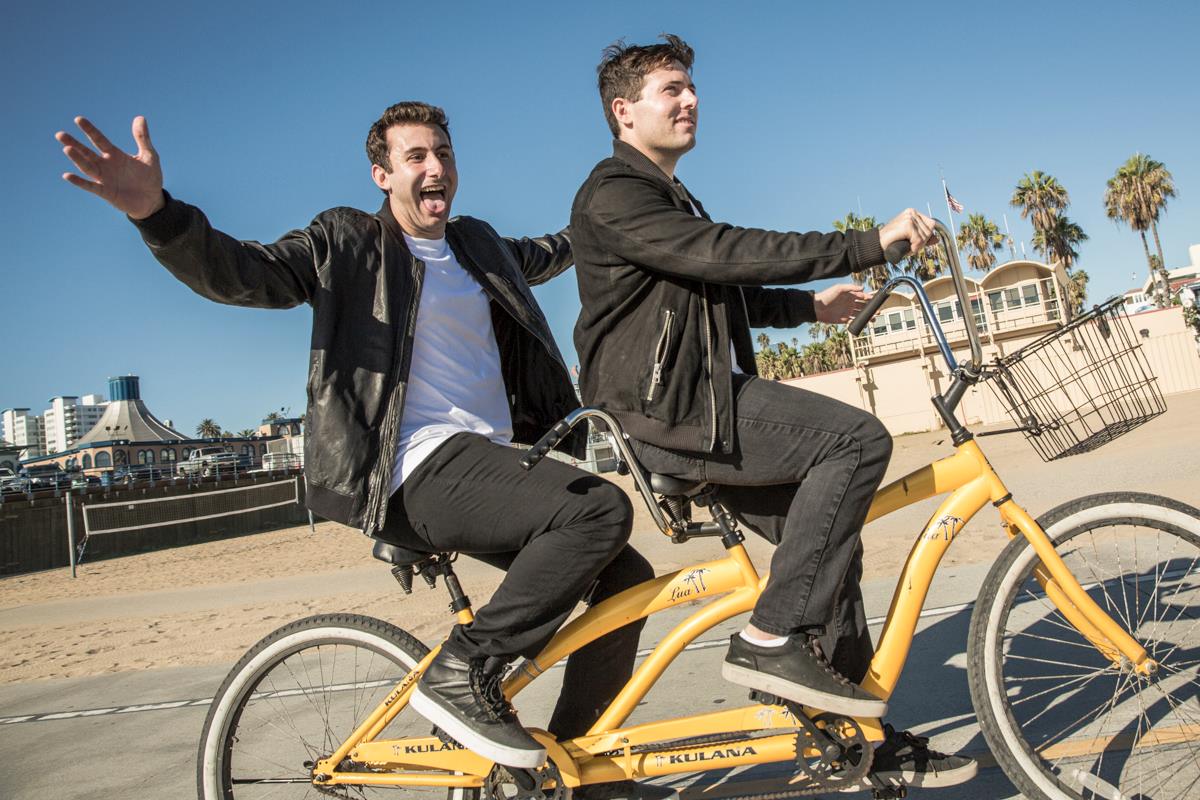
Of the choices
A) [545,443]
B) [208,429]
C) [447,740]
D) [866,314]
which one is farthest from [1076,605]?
[208,429]

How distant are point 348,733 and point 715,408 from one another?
1.77 metres

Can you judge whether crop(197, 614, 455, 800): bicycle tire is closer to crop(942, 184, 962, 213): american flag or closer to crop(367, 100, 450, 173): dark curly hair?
crop(367, 100, 450, 173): dark curly hair

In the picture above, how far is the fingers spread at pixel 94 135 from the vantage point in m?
2.26

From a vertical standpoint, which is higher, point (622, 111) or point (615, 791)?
point (622, 111)

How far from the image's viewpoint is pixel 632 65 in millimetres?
2672

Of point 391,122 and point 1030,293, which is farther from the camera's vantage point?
point 1030,293

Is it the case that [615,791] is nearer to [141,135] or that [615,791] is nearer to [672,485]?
[672,485]

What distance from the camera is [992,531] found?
7.47 metres

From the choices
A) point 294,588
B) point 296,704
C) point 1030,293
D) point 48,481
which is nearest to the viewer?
point 296,704

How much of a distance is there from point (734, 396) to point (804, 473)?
0.98 feet

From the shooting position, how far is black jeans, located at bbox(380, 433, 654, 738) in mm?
2494

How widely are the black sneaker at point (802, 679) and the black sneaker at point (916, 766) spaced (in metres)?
0.19

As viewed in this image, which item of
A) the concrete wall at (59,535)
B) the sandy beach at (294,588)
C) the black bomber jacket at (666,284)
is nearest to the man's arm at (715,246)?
the black bomber jacket at (666,284)

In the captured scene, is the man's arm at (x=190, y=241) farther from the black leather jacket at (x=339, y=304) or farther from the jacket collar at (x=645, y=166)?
the jacket collar at (x=645, y=166)
